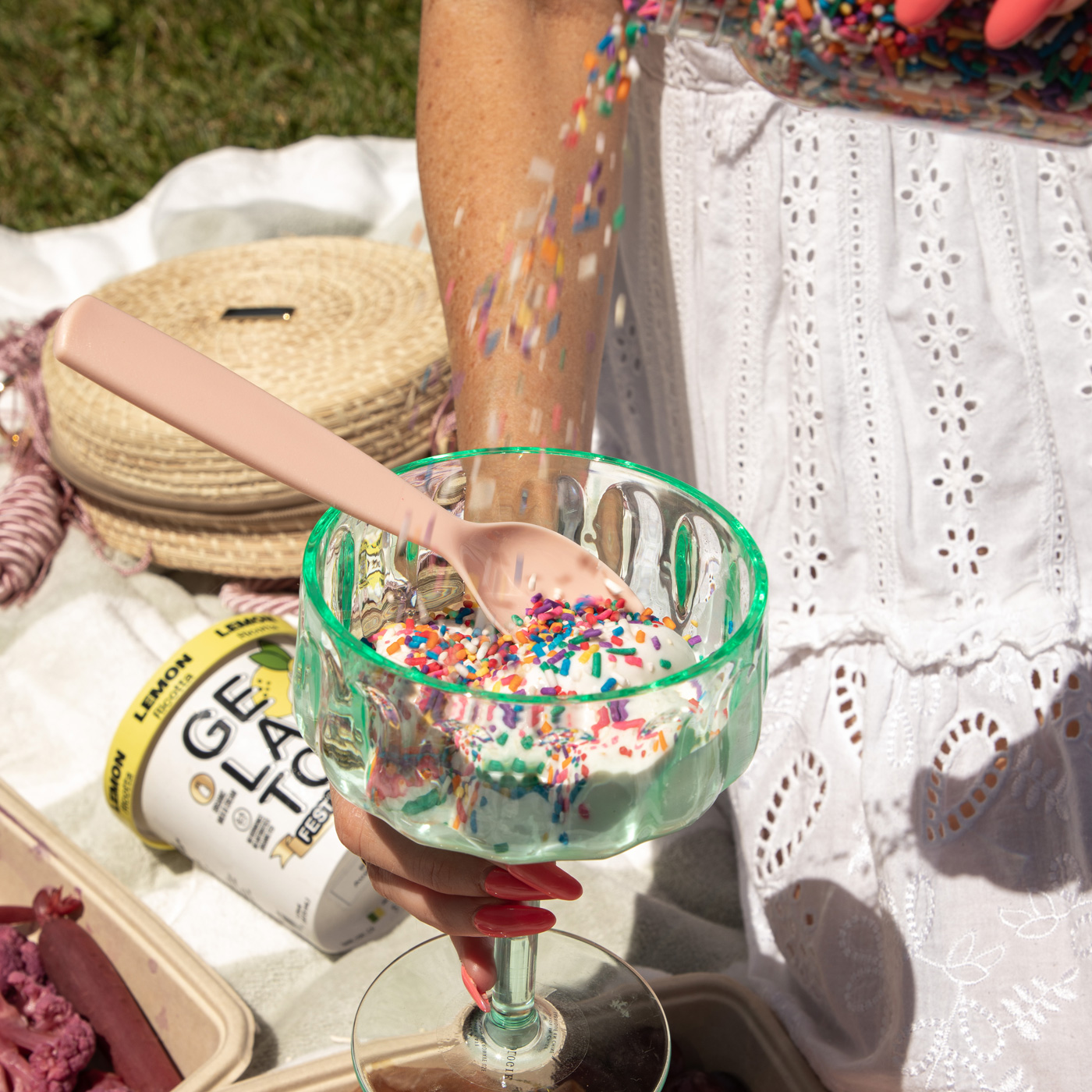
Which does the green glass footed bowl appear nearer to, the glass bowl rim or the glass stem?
the glass bowl rim

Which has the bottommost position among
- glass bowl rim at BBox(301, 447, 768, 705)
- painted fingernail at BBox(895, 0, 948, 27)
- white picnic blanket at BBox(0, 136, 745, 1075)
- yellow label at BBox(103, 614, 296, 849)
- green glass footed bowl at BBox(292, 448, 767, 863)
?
white picnic blanket at BBox(0, 136, 745, 1075)

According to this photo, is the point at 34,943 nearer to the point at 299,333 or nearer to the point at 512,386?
the point at 512,386

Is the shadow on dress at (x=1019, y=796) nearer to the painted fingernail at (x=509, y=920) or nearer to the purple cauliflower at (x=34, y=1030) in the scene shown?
the painted fingernail at (x=509, y=920)

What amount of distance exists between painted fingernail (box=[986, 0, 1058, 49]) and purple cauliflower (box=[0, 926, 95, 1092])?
0.75 meters

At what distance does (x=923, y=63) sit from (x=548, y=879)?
0.38 metres

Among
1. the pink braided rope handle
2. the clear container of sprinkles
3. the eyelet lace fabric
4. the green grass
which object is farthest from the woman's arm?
the green grass

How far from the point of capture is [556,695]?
0.45 m

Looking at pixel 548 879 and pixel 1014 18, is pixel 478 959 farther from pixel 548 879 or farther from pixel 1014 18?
pixel 1014 18

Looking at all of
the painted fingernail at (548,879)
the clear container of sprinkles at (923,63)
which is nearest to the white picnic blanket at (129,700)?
the painted fingernail at (548,879)

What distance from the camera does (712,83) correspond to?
2.71ft

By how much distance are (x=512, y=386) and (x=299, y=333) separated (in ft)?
2.14

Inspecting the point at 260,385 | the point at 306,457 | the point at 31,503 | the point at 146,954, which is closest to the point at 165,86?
the point at 31,503

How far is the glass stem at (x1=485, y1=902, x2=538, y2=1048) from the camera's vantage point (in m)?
0.61

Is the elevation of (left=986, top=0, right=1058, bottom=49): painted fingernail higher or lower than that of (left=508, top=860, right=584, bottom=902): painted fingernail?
higher
